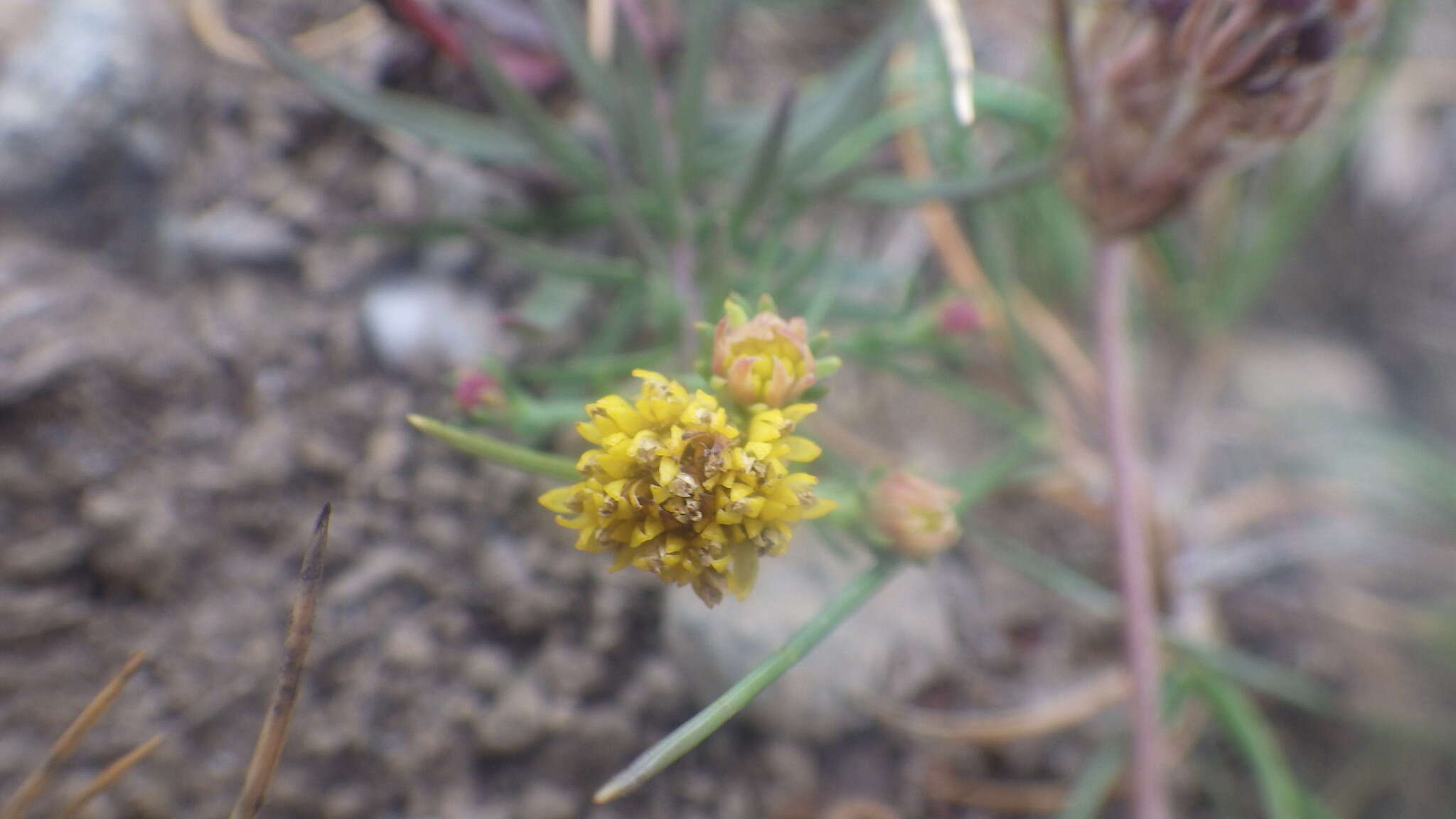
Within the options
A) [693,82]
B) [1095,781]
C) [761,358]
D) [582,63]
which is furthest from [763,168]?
[1095,781]

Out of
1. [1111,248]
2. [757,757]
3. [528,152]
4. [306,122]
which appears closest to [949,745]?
[757,757]

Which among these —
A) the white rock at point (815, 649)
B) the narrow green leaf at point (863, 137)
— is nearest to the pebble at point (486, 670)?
the white rock at point (815, 649)

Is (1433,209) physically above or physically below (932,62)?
below

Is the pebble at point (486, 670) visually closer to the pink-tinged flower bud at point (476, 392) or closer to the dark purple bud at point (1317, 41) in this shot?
the pink-tinged flower bud at point (476, 392)

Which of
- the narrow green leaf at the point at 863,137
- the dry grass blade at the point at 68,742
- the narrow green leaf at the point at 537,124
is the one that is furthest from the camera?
the narrow green leaf at the point at 863,137

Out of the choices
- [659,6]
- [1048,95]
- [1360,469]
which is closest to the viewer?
[659,6]

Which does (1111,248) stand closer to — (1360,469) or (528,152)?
(528,152)
